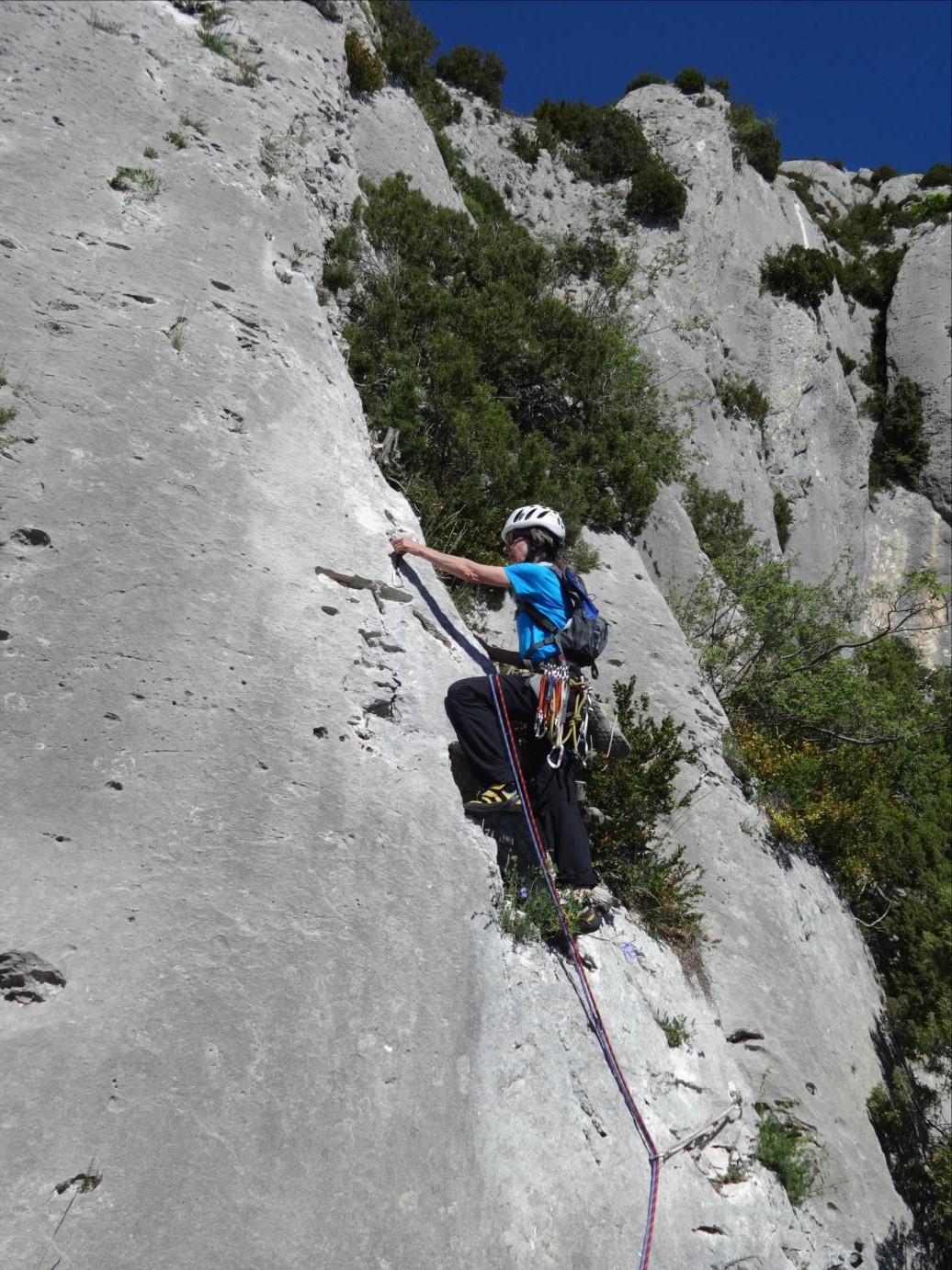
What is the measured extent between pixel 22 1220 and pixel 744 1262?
400 centimetres

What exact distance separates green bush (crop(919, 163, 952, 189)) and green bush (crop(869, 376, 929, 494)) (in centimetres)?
1584

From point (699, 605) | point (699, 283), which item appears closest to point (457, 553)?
point (699, 605)

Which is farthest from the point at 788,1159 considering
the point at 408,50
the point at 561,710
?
the point at 408,50

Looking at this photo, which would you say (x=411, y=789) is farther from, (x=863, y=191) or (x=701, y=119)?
(x=863, y=191)

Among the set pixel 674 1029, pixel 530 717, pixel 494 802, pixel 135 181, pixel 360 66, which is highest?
pixel 360 66

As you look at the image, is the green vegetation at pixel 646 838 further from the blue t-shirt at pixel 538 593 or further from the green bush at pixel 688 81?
the green bush at pixel 688 81

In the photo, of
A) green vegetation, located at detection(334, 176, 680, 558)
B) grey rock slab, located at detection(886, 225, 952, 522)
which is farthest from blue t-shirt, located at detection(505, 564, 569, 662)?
grey rock slab, located at detection(886, 225, 952, 522)

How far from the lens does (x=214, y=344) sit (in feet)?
23.5

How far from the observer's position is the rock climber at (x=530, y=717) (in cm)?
572

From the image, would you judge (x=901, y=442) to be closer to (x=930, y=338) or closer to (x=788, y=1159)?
(x=930, y=338)

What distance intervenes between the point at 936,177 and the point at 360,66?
31199 millimetres

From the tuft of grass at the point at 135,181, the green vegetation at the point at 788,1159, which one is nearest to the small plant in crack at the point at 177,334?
the tuft of grass at the point at 135,181

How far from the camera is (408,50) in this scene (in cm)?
1648

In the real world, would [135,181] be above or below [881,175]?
below
